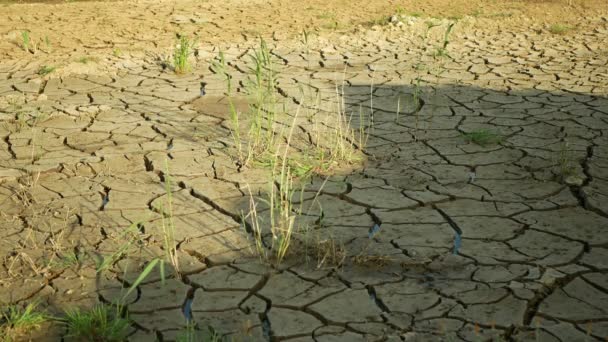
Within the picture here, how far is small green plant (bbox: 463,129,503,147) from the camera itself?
498cm

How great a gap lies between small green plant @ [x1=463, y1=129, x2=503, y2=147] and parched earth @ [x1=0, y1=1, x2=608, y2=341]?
0.05 metres

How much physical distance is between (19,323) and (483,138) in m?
3.12

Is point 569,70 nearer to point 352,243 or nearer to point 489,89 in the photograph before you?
point 489,89

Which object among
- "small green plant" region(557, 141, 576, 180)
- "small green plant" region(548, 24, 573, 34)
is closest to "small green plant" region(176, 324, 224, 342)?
"small green plant" region(557, 141, 576, 180)

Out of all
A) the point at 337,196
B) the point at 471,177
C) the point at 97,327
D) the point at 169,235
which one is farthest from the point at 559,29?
the point at 97,327

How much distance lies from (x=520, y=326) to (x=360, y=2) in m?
7.15

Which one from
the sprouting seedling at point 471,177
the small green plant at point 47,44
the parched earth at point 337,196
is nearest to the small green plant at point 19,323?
the parched earth at point 337,196

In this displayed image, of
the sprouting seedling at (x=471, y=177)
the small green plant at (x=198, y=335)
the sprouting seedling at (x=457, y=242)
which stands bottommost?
the small green plant at (x=198, y=335)

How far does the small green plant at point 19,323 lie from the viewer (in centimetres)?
285

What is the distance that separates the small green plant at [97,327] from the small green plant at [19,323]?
4.3 inches

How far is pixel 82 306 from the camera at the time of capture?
3.11m

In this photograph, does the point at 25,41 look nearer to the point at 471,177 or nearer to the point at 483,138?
the point at 483,138

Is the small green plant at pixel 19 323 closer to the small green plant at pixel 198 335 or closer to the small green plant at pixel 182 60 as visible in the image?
the small green plant at pixel 198 335

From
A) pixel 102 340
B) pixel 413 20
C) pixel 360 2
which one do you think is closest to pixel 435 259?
pixel 102 340
